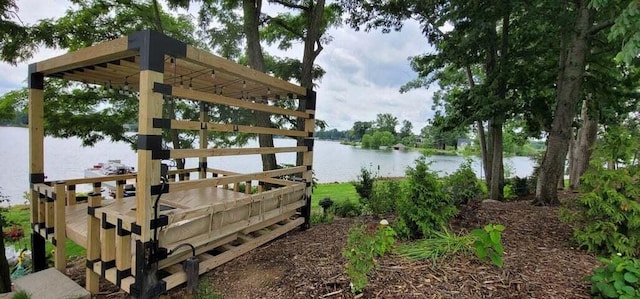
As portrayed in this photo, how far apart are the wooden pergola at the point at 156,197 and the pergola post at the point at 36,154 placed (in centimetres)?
1

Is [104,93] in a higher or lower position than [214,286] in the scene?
higher

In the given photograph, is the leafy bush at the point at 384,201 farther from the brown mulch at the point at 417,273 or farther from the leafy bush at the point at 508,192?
the leafy bush at the point at 508,192

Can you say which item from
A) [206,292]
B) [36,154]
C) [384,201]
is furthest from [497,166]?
[36,154]

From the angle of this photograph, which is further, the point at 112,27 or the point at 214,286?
the point at 112,27

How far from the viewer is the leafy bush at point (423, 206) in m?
3.28

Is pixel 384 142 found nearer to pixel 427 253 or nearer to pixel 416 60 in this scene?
pixel 416 60

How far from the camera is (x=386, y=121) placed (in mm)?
46281

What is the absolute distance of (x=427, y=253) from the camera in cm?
286

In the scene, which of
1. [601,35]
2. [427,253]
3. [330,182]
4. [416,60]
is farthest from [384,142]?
[427,253]

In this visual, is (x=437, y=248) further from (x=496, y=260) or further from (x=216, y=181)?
(x=216, y=181)

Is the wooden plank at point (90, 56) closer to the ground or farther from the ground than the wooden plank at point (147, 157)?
farther from the ground

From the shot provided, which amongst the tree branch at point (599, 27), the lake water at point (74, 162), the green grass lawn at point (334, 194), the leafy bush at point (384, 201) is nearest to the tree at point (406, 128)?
the lake water at point (74, 162)

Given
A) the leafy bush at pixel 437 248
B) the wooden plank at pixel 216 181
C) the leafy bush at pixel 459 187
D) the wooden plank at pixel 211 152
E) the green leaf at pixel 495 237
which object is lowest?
the leafy bush at pixel 437 248

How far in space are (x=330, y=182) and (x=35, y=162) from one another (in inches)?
464
